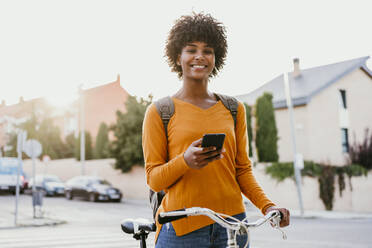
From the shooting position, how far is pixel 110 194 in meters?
22.8

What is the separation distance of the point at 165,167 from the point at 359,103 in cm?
2788

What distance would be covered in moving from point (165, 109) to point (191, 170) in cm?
35

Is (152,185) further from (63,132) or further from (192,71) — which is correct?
(63,132)

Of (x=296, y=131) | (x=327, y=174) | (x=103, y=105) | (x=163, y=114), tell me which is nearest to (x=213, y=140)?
(x=163, y=114)

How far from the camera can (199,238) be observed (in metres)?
2.04

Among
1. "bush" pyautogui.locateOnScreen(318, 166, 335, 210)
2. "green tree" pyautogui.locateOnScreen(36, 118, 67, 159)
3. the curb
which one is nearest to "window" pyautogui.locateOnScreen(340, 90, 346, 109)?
"bush" pyautogui.locateOnScreen(318, 166, 335, 210)

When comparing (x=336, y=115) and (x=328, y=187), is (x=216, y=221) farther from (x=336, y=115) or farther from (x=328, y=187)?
(x=336, y=115)

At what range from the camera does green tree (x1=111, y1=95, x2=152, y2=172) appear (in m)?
A: 25.7

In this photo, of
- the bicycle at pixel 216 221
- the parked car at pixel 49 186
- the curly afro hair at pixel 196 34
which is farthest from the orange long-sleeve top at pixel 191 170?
the parked car at pixel 49 186

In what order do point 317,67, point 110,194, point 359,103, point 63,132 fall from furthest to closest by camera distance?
point 63,132 → point 317,67 → point 359,103 → point 110,194

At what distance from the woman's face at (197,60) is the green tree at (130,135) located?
23.2 meters

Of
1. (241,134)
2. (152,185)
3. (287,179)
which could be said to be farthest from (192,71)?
(287,179)

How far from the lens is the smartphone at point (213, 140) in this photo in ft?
5.63

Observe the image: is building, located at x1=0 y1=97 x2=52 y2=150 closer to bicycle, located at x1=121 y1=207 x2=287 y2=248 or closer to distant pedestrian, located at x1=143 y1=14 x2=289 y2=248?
bicycle, located at x1=121 y1=207 x2=287 y2=248
